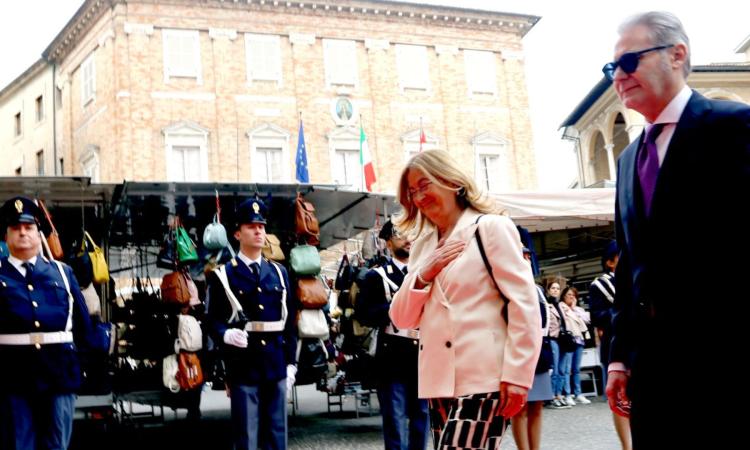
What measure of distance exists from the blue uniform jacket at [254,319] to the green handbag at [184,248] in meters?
3.55

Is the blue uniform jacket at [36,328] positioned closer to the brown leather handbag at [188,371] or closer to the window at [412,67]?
the brown leather handbag at [188,371]

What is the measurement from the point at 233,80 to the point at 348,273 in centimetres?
2451

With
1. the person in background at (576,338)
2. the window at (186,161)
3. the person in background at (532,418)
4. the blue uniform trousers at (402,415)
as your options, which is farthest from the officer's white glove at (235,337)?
the window at (186,161)

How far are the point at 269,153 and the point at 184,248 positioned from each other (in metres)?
24.3

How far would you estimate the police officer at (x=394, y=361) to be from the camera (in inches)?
273

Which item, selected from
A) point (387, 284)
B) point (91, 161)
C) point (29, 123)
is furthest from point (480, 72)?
point (387, 284)

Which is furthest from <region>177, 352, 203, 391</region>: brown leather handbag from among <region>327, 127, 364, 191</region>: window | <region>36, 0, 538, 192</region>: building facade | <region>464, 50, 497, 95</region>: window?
<region>464, 50, 497, 95</region>: window

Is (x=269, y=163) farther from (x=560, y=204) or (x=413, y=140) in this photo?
(x=560, y=204)

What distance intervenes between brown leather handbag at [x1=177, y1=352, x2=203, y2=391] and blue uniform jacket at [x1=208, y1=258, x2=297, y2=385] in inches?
109

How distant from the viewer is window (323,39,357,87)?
35.2 metres

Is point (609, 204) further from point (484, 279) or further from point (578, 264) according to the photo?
point (484, 279)

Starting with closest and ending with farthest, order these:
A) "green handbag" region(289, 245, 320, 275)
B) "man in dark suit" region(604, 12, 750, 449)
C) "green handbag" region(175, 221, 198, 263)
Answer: "man in dark suit" region(604, 12, 750, 449), "green handbag" region(289, 245, 320, 275), "green handbag" region(175, 221, 198, 263)

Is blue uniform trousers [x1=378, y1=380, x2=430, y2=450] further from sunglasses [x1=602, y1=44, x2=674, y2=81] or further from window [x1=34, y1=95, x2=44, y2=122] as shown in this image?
window [x1=34, y1=95, x2=44, y2=122]

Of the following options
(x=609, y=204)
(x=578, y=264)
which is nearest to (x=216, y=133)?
(x=578, y=264)
